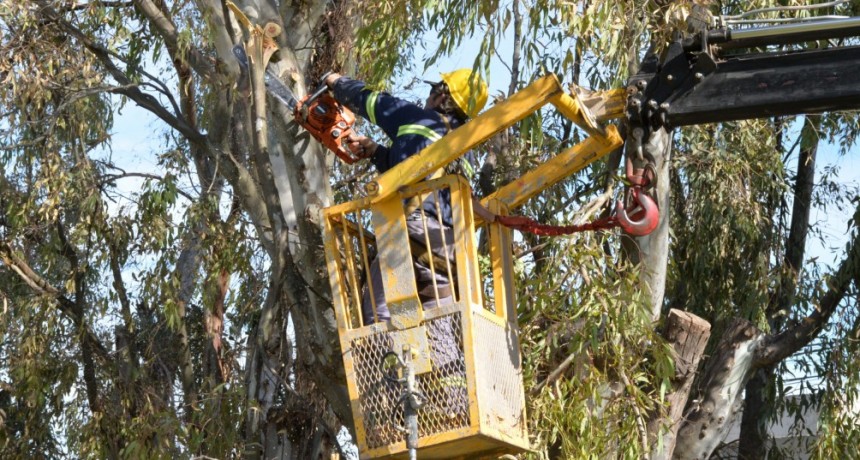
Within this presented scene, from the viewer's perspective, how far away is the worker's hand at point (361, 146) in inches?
245

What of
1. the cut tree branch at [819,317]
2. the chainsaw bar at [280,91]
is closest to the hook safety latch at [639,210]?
the chainsaw bar at [280,91]

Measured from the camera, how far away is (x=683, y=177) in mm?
10852

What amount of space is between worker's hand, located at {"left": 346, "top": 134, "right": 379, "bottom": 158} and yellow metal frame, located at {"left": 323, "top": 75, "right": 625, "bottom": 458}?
443 millimetres

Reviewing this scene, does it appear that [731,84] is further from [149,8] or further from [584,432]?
[149,8]

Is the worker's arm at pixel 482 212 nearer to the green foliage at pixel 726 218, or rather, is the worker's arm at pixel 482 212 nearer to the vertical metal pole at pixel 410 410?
the vertical metal pole at pixel 410 410

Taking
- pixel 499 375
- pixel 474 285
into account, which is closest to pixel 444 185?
pixel 474 285

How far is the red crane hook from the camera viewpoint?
5445 millimetres

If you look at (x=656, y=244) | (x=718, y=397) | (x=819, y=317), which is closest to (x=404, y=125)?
(x=656, y=244)

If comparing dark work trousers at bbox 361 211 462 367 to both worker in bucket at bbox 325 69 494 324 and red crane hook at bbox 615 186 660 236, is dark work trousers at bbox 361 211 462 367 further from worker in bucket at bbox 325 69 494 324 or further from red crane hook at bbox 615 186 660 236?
red crane hook at bbox 615 186 660 236

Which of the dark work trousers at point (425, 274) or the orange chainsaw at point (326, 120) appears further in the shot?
the orange chainsaw at point (326, 120)

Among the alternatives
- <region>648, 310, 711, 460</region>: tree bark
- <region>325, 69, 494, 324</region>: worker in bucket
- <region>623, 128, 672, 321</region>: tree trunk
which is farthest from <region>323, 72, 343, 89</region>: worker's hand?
<region>648, 310, 711, 460</region>: tree bark

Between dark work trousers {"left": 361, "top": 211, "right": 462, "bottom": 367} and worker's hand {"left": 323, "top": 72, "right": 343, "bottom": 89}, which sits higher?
worker's hand {"left": 323, "top": 72, "right": 343, "bottom": 89}

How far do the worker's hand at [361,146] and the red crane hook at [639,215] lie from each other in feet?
4.03

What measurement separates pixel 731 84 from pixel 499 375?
147 cm
